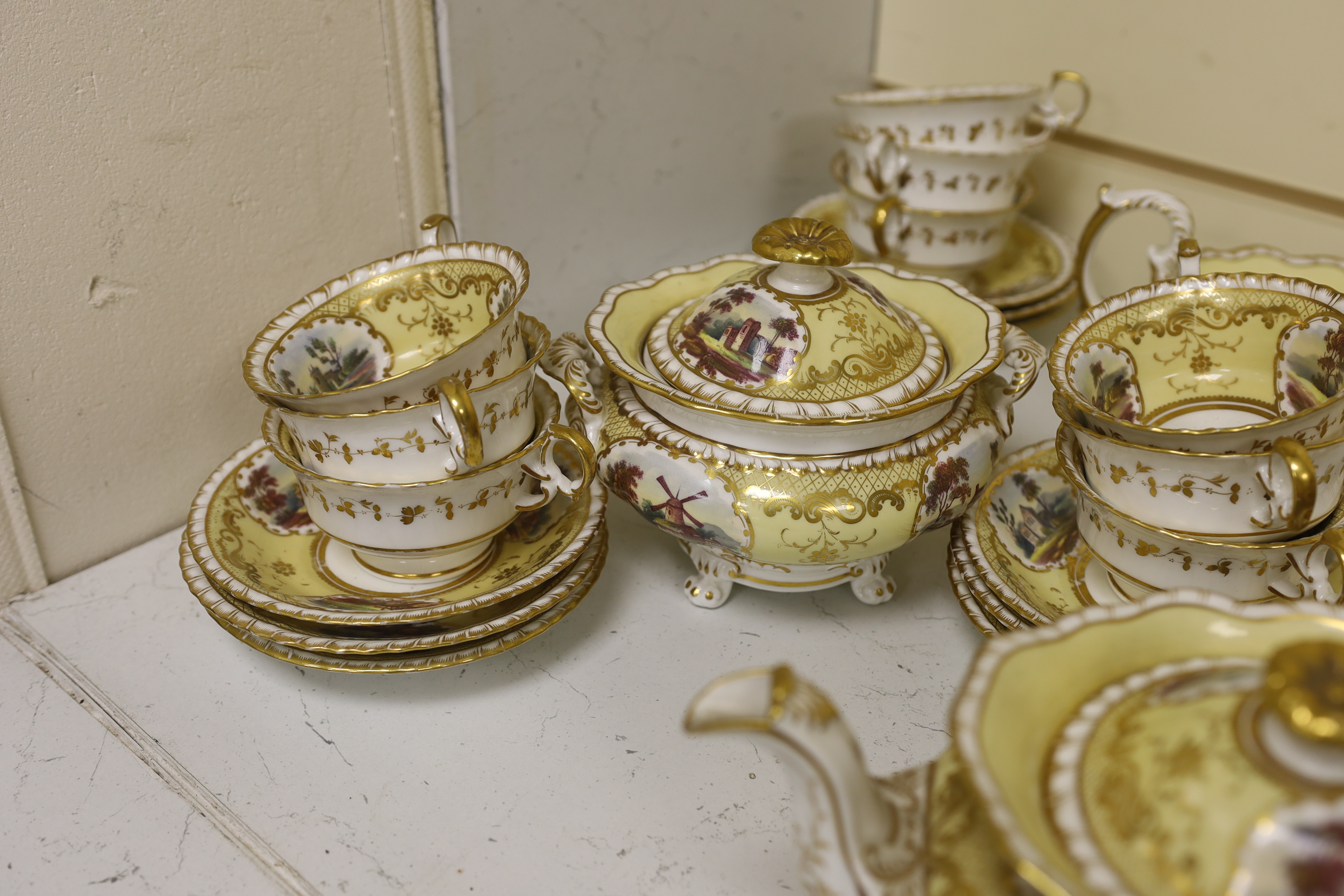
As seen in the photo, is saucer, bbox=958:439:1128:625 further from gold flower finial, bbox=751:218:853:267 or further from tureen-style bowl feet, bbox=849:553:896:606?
gold flower finial, bbox=751:218:853:267

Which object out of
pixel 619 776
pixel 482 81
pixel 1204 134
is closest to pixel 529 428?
pixel 619 776

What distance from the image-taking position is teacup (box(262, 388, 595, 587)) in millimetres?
889

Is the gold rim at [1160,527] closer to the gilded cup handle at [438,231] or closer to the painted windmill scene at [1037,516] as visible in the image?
the painted windmill scene at [1037,516]

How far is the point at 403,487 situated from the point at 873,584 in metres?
0.44

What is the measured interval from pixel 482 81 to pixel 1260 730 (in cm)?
102

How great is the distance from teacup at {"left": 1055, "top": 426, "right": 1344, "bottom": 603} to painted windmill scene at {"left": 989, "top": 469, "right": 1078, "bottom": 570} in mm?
76

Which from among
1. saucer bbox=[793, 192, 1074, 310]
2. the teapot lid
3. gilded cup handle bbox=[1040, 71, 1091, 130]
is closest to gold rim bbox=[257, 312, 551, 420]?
the teapot lid

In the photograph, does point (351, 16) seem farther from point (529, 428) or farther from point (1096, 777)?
point (1096, 777)

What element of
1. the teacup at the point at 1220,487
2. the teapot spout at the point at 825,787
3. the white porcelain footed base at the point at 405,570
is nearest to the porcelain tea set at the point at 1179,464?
the teacup at the point at 1220,487

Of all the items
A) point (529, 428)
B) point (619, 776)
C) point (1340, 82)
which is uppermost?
point (1340, 82)

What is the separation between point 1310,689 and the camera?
0.46 meters

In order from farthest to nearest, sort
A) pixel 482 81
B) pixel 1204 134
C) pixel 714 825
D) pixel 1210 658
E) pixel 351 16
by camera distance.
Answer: pixel 1204 134 < pixel 482 81 < pixel 351 16 < pixel 714 825 < pixel 1210 658

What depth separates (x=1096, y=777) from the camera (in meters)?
0.52

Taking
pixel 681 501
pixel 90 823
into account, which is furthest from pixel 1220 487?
pixel 90 823
